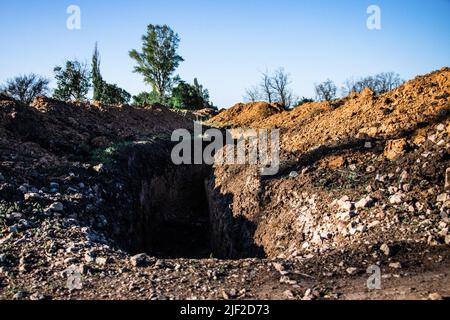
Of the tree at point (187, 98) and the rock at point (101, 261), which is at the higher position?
the tree at point (187, 98)

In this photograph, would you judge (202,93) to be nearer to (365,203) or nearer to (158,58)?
(158,58)

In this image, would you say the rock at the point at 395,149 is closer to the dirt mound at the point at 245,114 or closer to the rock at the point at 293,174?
the rock at the point at 293,174

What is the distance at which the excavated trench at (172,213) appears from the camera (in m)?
7.09

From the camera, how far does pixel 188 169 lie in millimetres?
11289

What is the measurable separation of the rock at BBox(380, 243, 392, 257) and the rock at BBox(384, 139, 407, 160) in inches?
97.4

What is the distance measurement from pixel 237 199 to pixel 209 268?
3796 millimetres

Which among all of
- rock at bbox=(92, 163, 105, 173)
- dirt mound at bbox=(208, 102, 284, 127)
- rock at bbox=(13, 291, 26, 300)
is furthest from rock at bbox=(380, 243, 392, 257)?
dirt mound at bbox=(208, 102, 284, 127)

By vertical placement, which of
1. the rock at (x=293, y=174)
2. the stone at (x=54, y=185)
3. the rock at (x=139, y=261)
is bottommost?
the rock at (x=139, y=261)

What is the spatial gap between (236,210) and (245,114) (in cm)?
1201

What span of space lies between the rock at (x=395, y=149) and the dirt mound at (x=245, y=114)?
10833 mm

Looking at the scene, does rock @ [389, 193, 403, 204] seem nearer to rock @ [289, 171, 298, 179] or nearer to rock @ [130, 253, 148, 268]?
rock @ [289, 171, 298, 179]

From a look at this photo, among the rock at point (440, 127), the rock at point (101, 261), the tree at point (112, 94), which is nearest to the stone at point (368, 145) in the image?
the rock at point (440, 127)
